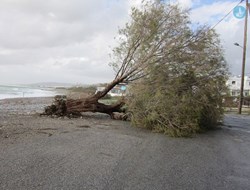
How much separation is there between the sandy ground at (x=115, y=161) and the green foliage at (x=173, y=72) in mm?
1252

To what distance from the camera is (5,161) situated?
5.96 meters

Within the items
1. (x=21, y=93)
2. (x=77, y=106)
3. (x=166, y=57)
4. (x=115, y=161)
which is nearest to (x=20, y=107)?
(x=77, y=106)

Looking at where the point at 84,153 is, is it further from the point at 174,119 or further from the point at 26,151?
the point at 174,119

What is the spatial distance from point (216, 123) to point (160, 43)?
4.70 meters

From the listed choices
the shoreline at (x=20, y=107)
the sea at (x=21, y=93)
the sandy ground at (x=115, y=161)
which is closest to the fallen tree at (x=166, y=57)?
the sandy ground at (x=115, y=161)

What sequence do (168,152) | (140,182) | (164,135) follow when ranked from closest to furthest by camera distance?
(140,182) < (168,152) < (164,135)

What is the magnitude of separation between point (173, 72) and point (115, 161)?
7243 mm

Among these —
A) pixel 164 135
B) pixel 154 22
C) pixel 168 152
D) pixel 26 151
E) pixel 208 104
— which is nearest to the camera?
pixel 26 151

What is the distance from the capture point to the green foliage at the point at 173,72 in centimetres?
1115

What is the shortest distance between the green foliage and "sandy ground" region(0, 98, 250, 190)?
1.25 m

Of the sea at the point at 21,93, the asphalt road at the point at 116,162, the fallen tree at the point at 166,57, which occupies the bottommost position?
the sea at the point at 21,93

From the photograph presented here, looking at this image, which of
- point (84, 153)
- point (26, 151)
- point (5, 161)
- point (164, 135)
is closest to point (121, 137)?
point (164, 135)

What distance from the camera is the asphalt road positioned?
5.06 meters

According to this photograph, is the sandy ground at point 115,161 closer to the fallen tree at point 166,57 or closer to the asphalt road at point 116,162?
the asphalt road at point 116,162
